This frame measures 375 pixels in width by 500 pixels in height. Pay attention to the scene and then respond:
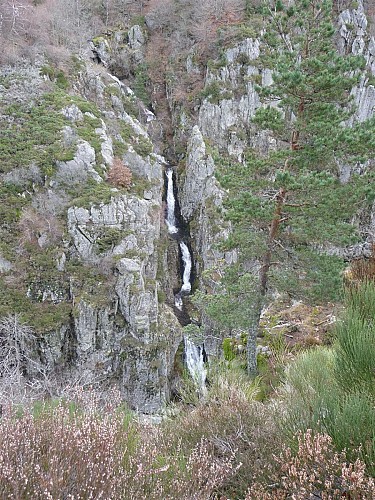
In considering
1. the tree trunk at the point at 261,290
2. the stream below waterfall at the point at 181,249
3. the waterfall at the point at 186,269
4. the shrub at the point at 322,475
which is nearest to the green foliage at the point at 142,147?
the stream below waterfall at the point at 181,249

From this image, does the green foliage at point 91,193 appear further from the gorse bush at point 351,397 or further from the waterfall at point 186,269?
the gorse bush at point 351,397

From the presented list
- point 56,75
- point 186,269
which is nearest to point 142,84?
point 56,75

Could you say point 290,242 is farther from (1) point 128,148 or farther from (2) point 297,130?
(1) point 128,148

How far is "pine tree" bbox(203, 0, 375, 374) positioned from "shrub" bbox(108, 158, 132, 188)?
1152cm

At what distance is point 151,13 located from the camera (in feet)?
125

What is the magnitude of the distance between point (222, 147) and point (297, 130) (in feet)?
77.8

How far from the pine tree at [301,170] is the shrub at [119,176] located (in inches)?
453

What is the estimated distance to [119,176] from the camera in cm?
1883

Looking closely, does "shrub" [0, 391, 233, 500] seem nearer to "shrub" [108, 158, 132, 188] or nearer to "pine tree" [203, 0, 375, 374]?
"pine tree" [203, 0, 375, 374]

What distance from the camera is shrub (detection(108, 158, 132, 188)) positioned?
18766 millimetres

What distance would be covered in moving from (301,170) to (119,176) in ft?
42.3

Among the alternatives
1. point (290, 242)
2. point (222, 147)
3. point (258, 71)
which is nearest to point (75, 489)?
point (290, 242)

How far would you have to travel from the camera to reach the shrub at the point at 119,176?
18766 millimetres

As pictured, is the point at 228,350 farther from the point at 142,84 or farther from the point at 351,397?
the point at 142,84
